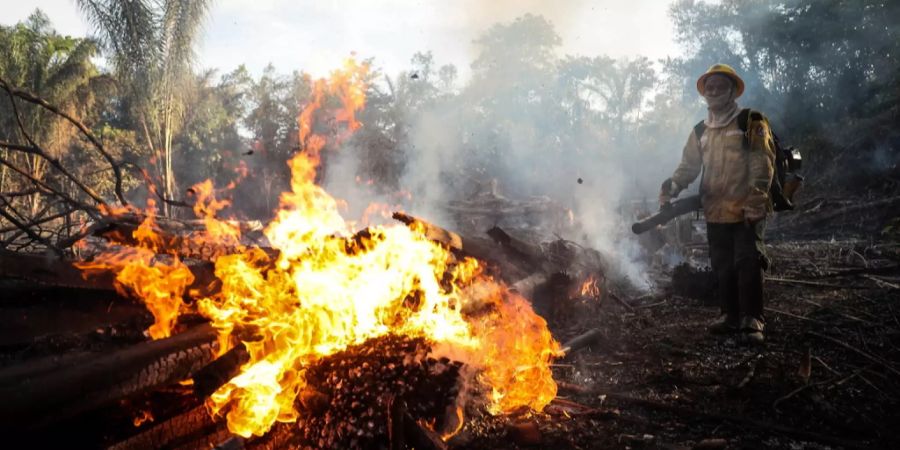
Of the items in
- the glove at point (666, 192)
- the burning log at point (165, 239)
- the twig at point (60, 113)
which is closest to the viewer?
the burning log at point (165, 239)

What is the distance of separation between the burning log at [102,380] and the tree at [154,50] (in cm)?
1239

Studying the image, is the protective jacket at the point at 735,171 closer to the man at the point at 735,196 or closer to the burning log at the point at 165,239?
the man at the point at 735,196

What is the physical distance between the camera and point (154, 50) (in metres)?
12.4

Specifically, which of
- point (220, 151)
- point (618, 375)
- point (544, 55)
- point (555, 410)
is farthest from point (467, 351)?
point (544, 55)

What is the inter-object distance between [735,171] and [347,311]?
383cm

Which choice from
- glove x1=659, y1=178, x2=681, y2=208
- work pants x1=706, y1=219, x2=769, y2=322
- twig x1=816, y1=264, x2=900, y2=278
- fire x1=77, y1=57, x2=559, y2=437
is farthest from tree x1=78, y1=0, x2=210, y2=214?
twig x1=816, y1=264, x2=900, y2=278

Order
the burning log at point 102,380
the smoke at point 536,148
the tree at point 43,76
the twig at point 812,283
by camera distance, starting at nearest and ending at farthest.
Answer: the burning log at point 102,380 → the twig at point 812,283 → the smoke at point 536,148 → the tree at point 43,76

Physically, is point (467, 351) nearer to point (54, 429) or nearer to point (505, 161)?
point (54, 429)

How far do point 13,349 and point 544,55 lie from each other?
114 ft

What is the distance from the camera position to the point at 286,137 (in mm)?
18969

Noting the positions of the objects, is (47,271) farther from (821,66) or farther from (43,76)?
(821,66)

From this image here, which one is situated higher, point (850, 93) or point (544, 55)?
point (544, 55)

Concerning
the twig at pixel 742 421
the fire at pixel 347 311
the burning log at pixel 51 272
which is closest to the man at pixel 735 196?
the twig at pixel 742 421

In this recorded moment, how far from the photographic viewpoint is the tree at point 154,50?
36.8ft
